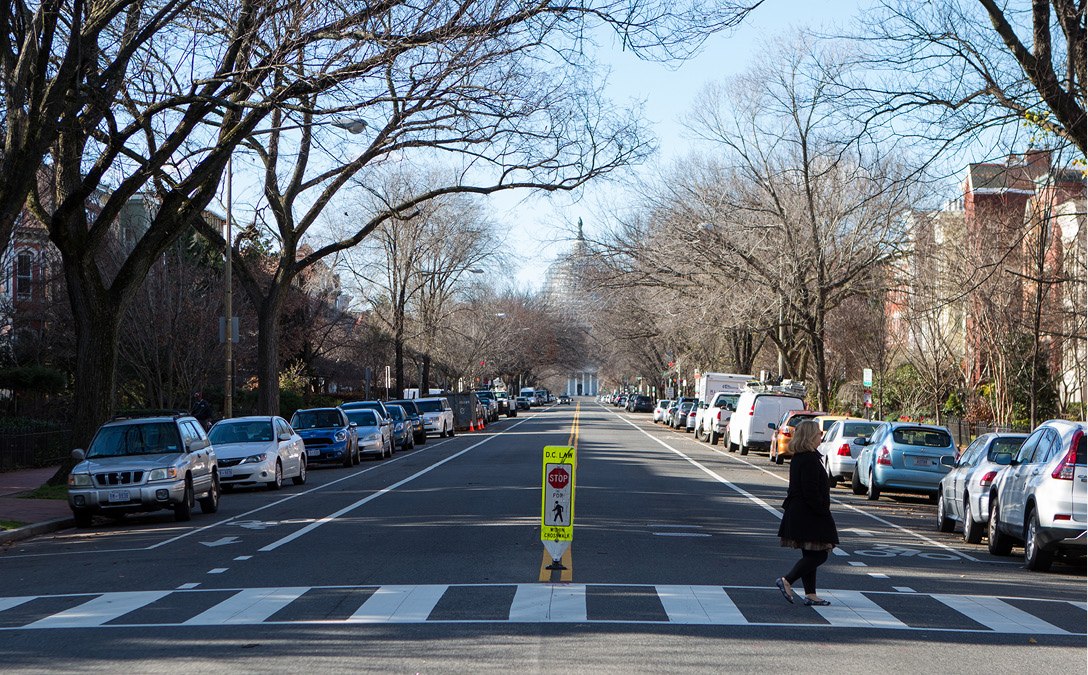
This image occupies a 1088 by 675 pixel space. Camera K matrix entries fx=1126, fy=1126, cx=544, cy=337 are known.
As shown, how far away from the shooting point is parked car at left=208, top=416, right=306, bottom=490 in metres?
22.9

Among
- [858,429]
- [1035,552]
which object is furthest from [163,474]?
[858,429]

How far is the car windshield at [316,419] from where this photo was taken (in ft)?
100

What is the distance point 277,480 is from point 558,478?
534 inches

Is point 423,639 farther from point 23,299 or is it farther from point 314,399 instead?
point 314,399

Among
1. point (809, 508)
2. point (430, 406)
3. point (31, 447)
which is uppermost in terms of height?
point (430, 406)

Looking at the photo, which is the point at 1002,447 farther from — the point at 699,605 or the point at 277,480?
the point at 277,480

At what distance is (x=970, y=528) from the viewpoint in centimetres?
1566

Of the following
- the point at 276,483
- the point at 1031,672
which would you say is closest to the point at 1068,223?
the point at 276,483

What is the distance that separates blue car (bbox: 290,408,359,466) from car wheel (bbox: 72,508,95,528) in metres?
12.2

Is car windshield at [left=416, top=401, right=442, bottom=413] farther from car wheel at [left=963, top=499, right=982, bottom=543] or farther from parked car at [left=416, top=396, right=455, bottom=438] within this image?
car wheel at [left=963, top=499, right=982, bottom=543]

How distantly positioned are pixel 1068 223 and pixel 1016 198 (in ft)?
13.8

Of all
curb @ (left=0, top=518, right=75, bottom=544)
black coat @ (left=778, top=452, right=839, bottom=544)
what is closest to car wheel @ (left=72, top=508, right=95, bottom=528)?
curb @ (left=0, top=518, right=75, bottom=544)

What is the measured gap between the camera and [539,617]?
901 cm

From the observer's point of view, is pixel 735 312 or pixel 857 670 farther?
pixel 735 312
